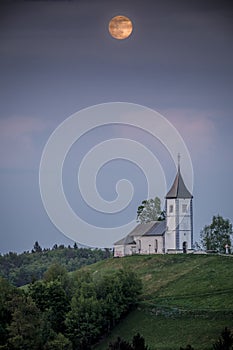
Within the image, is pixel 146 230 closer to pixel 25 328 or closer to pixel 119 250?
pixel 119 250

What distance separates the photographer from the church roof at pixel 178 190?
107875mm

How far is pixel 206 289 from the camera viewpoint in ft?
277

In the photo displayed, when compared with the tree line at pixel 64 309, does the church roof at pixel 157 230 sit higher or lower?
higher

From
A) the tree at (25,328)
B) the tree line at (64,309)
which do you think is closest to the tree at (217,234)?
the tree line at (64,309)

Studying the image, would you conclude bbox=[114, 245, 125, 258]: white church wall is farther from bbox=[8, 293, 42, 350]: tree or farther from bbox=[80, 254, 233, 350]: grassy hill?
bbox=[8, 293, 42, 350]: tree

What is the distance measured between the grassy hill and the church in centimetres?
643

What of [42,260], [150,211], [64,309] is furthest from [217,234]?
[42,260]

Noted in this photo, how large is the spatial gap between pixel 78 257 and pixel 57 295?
82158mm

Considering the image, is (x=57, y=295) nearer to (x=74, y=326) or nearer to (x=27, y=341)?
(x=74, y=326)

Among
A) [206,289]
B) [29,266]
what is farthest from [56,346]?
[29,266]

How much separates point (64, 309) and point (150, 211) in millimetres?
40464

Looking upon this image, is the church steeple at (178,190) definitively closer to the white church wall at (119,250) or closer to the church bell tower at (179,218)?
the church bell tower at (179,218)

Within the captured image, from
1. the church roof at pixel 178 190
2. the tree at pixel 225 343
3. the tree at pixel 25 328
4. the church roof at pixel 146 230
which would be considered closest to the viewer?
the tree at pixel 225 343

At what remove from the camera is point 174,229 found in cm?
10681
